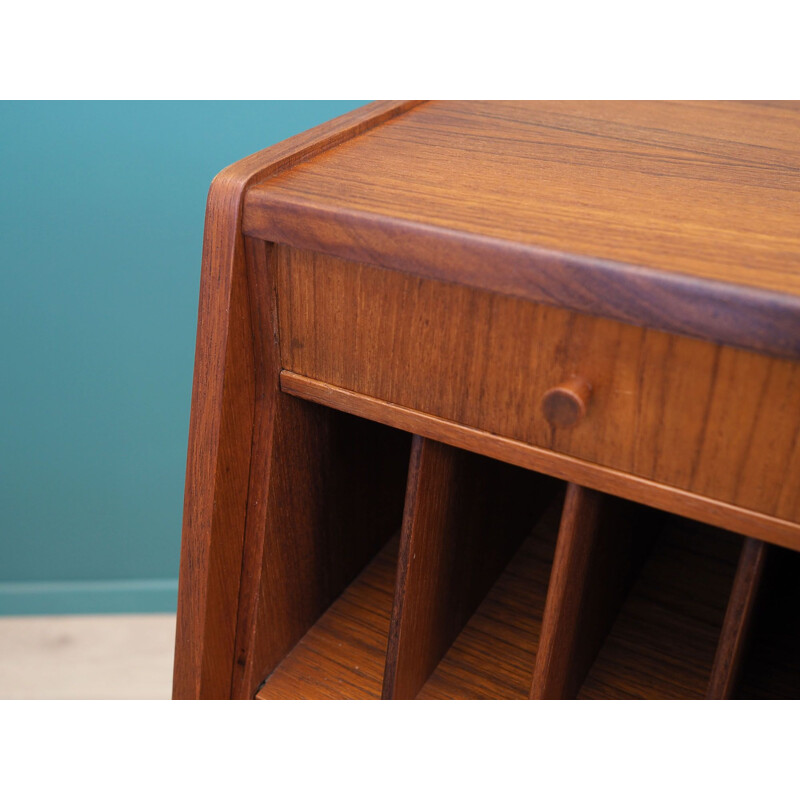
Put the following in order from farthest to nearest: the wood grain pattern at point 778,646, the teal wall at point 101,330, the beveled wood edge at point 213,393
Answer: the teal wall at point 101,330, the wood grain pattern at point 778,646, the beveled wood edge at point 213,393

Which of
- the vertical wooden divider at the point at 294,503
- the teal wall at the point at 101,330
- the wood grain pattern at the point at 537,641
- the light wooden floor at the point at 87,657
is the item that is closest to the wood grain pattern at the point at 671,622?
the wood grain pattern at the point at 537,641

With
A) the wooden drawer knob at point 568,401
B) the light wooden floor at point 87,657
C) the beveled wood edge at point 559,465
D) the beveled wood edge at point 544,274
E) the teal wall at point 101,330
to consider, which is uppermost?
the beveled wood edge at point 544,274

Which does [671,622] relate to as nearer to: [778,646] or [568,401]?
[778,646]

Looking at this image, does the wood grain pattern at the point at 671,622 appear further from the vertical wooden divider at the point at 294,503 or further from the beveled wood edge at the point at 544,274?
the beveled wood edge at the point at 544,274

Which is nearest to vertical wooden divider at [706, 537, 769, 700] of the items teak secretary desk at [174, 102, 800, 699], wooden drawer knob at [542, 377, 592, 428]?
teak secretary desk at [174, 102, 800, 699]

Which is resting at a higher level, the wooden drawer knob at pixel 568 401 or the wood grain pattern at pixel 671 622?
the wooden drawer knob at pixel 568 401

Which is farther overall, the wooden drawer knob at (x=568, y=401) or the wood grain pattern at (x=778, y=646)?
the wood grain pattern at (x=778, y=646)

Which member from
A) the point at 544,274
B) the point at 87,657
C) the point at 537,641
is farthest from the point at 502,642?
the point at 87,657

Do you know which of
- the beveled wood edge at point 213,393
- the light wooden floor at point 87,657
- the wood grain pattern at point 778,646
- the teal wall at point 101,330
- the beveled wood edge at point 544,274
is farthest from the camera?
the light wooden floor at point 87,657

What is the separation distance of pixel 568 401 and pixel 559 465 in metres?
0.04

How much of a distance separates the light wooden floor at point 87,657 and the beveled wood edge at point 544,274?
1127mm

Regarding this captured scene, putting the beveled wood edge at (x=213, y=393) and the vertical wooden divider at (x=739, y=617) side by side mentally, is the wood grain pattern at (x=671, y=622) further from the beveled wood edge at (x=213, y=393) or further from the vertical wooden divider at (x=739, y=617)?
the beveled wood edge at (x=213, y=393)

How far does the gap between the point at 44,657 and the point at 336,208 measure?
1257 millimetres

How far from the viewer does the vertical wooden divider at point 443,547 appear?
0.51 metres
